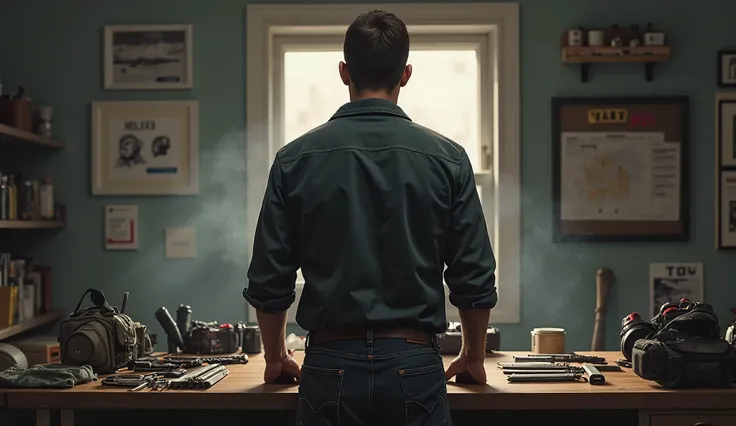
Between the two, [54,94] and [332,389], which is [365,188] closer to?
[332,389]

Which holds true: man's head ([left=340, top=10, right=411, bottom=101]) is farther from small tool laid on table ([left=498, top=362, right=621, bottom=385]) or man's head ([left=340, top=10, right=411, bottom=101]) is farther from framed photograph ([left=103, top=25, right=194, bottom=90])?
framed photograph ([left=103, top=25, right=194, bottom=90])

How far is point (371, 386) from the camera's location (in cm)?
193

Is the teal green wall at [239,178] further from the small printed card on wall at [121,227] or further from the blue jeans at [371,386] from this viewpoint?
the blue jeans at [371,386]

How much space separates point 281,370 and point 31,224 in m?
2.13

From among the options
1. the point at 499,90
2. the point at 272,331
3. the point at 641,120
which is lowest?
the point at 272,331

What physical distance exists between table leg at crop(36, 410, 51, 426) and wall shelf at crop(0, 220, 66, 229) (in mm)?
1621

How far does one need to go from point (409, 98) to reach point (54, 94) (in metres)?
1.78

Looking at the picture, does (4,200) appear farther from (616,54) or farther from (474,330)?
(616,54)

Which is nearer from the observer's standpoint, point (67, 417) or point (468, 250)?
point (468, 250)

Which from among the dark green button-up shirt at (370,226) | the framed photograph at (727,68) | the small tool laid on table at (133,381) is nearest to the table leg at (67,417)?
the small tool laid on table at (133,381)

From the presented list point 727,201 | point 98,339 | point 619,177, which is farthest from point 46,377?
point 727,201

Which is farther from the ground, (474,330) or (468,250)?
(468,250)

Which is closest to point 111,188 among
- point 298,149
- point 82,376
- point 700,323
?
point 82,376

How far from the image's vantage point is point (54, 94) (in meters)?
4.39
